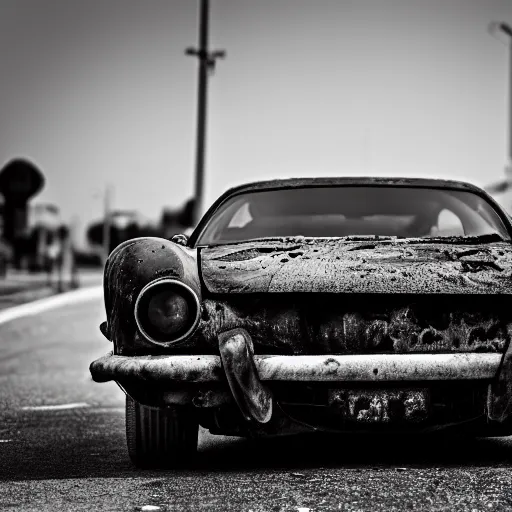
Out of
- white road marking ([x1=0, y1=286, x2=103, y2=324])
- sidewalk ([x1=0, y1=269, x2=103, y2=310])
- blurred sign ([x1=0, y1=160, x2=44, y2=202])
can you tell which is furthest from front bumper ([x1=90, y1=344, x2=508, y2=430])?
sidewalk ([x1=0, y1=269, x2=103, y2=310])

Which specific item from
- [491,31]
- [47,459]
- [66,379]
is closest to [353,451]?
[47,459]

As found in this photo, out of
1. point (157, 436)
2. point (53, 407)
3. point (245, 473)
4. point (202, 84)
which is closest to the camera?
point (245, 473)

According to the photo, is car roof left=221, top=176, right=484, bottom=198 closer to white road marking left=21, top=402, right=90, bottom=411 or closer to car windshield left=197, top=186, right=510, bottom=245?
car windshield left=197, top=186, right=510, bottom=245

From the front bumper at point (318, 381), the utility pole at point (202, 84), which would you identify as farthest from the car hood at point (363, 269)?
the utility pole at point (202, 84)

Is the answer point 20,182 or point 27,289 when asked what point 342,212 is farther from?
point 27,289

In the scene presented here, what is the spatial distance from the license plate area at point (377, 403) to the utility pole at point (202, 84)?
15.3 metres

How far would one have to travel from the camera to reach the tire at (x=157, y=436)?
4.25 meters

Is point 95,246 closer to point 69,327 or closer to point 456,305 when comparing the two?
point 69,327

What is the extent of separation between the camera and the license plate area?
3951 mm

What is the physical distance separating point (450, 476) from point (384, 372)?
18.1 inches

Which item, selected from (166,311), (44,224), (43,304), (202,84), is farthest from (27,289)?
Result: (44,224)

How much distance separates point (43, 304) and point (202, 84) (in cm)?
617

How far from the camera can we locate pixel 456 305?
403 centimetres

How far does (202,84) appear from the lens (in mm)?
20266
